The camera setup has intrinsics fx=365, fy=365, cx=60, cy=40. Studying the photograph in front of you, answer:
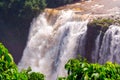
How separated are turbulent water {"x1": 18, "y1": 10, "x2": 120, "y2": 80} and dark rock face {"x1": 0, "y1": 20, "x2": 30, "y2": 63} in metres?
0.60

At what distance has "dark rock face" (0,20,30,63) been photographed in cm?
2353

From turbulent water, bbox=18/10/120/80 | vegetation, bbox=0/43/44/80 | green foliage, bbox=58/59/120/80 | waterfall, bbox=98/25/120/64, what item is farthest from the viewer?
turbulent water, bbox=18/10/120/80

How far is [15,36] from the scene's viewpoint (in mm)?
23906

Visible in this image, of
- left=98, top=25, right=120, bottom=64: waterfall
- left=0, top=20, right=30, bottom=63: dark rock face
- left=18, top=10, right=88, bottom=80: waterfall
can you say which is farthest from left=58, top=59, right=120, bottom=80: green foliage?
left=0, top=20, right=30, bottom=63: dark rock face

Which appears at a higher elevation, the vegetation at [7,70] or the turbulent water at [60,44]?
the vegetation at [7,70]

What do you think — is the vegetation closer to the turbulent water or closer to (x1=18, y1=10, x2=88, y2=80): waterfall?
the turbulent water

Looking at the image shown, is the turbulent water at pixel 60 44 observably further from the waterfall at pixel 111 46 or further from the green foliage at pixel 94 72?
the green foliage at pixel 94 72

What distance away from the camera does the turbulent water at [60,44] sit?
57.5ft

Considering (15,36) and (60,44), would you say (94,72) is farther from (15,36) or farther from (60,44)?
(15,36)

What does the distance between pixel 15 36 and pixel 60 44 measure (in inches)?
171

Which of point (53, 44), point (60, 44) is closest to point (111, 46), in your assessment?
point (60, 44)

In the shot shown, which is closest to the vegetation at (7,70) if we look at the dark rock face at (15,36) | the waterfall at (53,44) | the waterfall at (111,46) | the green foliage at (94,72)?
the green foliage at (94,72)

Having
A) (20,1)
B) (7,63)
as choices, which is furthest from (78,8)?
(7,63)

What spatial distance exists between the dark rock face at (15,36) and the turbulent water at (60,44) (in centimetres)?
60
